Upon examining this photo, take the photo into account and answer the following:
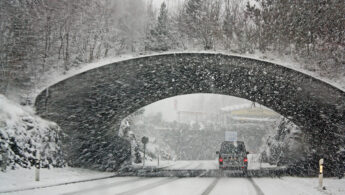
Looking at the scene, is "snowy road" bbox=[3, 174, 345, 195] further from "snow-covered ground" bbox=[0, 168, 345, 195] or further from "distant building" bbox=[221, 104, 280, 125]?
"distant building" bbox=[221, 104, 280, 125]

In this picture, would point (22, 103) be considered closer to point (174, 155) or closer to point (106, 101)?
point (106, 101)

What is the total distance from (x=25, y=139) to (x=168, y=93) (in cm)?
1368

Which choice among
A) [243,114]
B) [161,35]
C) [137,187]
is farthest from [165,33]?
[243,114]

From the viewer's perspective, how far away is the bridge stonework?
20469mm

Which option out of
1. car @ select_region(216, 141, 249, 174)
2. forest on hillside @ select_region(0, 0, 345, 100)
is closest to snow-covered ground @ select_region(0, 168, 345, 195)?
car @ select_region(216, 141, 249, 174)

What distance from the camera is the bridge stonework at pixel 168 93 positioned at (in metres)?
20.5

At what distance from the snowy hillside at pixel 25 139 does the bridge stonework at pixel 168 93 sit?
1772mm

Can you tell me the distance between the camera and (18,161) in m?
15.7

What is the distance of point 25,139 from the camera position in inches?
662

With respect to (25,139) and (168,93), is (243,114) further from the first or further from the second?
(25,139)

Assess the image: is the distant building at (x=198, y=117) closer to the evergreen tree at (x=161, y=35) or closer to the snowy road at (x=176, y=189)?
the evergreen tree at (x=161, y=35)

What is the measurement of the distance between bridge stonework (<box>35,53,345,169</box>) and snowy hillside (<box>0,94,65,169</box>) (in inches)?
69.8

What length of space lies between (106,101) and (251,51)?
1035 cm

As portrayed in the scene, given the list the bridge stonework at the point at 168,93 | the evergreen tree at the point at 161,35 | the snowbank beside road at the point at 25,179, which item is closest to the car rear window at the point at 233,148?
the bridge stonework at the point at 168,93
